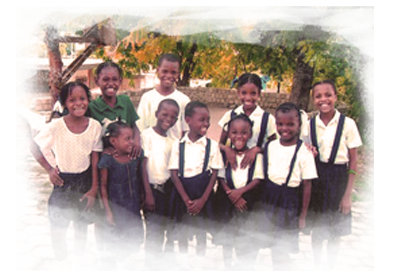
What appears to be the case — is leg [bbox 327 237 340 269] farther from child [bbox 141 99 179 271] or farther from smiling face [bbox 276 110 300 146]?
child [bbox 141 99 179 271]

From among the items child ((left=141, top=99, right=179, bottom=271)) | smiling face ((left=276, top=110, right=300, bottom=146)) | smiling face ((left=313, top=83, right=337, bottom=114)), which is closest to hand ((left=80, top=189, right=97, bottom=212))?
child ((left=141, top=99, right=179, bottom=271))

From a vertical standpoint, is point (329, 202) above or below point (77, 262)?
above

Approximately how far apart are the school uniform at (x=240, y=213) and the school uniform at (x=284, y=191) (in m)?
0.10

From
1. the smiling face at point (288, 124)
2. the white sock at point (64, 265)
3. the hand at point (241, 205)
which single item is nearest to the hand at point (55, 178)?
the white sock at point (64, 265)

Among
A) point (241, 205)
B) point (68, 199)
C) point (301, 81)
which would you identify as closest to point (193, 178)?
point (241, 205)

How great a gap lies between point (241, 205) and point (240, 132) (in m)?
0.49

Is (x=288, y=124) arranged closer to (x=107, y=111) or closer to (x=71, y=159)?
(x=107, y=111)

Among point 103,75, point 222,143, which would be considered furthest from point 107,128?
point 222,143

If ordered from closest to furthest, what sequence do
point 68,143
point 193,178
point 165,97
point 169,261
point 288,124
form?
point 288,124, point 68,143, point 193,178, point 165,97, point 169,261

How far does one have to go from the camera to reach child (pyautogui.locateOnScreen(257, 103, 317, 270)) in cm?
268

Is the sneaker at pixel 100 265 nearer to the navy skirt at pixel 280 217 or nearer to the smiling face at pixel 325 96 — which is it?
the navy skirt at pixel 280 217

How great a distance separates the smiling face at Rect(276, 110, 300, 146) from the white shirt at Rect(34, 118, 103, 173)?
3.98ft

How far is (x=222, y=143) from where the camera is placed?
3.01m

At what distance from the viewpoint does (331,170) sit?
282cm
